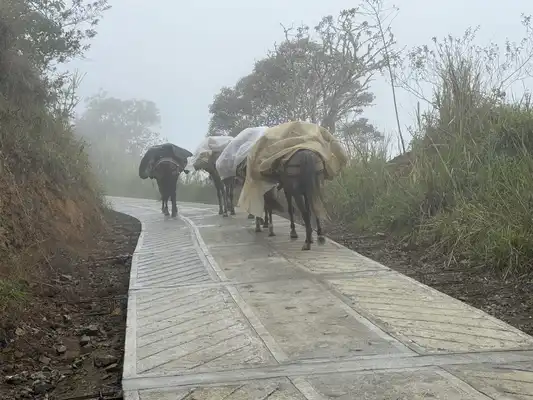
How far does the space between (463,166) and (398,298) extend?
344cm

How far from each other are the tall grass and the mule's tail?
1.39 metres

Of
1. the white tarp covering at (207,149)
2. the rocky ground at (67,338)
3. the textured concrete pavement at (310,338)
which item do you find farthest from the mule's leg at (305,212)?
the white tarp covering at (207,149)

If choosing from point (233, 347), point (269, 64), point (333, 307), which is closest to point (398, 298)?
point (333, 307)

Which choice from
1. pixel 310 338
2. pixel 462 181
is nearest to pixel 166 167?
pixel 462 181

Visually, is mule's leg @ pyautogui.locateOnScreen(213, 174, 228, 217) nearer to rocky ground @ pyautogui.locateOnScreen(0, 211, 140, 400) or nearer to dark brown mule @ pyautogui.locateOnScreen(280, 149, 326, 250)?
dark brown mule @ pyautogui.locateOnScreen(280, 149, 326, 250)

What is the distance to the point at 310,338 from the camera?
480 cm

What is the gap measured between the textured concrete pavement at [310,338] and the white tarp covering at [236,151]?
3.88 metres

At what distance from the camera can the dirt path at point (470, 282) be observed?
5668 millimetres

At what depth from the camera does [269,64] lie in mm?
23578

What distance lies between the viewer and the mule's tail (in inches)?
335

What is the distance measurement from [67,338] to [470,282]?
154 inches

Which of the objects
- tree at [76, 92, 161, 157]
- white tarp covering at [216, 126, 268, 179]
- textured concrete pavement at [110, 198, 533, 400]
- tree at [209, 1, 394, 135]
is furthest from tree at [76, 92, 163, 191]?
textured concrete pavement at [110, 198, 533, 400]

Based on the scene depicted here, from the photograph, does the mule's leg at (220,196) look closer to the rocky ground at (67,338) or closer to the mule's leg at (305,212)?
the mule's leg at (305,212)

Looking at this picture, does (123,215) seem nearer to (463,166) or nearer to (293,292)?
(463,166)
